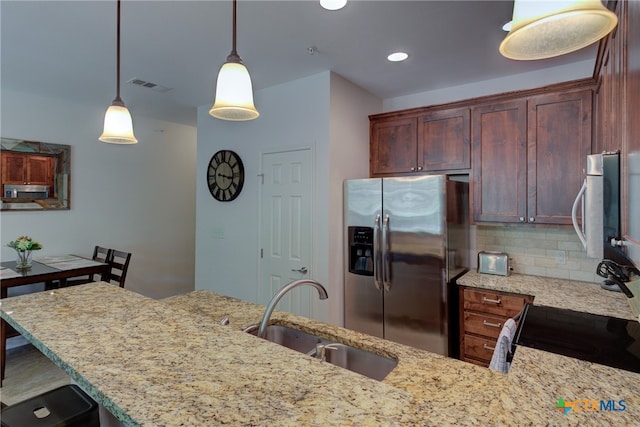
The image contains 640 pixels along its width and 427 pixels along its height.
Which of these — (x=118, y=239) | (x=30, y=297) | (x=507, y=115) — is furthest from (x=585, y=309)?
(x=118, y=239)

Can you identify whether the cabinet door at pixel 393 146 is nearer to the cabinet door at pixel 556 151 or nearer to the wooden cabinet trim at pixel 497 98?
the wooden cabinet trim at pixel 497 98

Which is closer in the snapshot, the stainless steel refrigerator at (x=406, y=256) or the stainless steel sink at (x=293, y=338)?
the stainless steel sink at (x=293, y=338)

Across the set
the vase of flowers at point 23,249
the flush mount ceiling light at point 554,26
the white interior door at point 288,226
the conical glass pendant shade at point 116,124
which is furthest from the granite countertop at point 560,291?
the vase of flowers at point 23,249

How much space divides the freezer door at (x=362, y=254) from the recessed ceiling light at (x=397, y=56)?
1.00 metres

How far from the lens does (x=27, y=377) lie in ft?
9.55

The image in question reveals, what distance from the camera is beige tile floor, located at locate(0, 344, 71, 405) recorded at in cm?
265

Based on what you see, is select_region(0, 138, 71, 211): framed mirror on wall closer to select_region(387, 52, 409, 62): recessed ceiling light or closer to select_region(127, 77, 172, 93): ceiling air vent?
select_region(127, 77, 172, 93): ceiling air vent

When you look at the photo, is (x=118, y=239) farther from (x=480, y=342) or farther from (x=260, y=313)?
(x=480, y=342)

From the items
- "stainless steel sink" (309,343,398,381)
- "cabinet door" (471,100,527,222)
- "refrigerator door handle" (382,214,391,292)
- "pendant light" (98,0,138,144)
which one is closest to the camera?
"stainless steel sink" (309,343,398,381)

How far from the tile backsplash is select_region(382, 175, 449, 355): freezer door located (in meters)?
0.83

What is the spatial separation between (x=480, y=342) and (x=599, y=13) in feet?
8.04

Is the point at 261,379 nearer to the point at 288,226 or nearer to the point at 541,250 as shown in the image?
the point at 288,226

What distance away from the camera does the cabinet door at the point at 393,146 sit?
3.22 meters

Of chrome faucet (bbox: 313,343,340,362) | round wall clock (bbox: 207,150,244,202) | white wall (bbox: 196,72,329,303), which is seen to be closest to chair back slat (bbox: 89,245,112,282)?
white wall (bbox: 196,72,329,303)
